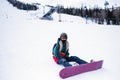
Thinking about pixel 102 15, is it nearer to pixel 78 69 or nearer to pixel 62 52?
pixel 62 52

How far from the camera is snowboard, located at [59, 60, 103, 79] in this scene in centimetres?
276

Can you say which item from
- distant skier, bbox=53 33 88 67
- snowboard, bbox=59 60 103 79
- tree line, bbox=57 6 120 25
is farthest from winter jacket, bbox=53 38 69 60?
tree line, bbox=57 6 120 25

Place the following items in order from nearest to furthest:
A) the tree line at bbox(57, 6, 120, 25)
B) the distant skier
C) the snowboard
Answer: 1. the snowboard
2. the distant skier
3. the tree line at bbox(57, 6, 120, 25)

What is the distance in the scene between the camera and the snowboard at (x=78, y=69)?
9.06 ft

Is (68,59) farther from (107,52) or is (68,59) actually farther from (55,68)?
(107,52)

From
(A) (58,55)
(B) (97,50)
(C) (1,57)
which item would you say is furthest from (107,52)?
(C) (1,57)

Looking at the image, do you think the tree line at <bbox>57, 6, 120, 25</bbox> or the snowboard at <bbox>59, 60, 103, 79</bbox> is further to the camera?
the tree line at <bbox>57, 6, 120, 25</bbox>

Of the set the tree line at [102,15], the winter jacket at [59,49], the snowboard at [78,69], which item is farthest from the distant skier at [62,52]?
the tree line at [102,15]

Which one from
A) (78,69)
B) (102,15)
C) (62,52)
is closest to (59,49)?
(62,52)

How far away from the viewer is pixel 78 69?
114 inches

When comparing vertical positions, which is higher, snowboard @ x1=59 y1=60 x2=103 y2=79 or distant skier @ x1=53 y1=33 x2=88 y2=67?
distant skier @ x1=53 y1=33 x2=88 y2=67

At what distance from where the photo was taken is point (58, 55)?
337 cm

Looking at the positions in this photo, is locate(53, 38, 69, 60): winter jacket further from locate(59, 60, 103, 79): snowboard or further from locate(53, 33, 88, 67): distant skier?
locate(59, 60, 103, 79): snowboard

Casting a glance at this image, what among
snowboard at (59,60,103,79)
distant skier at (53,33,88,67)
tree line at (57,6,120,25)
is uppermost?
tree line at (57,6,120,25)
